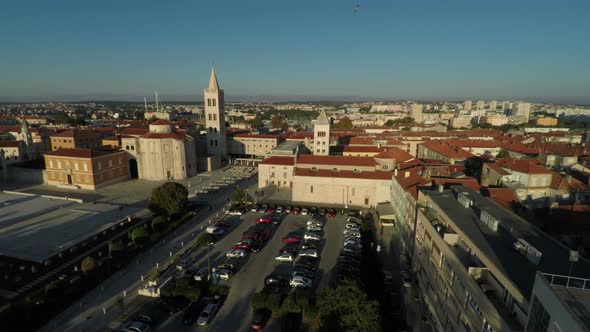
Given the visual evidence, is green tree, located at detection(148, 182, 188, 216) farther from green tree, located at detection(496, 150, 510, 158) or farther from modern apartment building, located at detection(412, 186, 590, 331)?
green tree, located at detection(496, 150, 510, 158)

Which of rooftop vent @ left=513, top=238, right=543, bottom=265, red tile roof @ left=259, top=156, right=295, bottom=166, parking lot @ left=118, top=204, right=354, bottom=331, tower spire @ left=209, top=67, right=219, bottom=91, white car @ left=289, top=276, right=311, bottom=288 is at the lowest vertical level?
parking lot @ left=118, top=204, right=354, bottom=331

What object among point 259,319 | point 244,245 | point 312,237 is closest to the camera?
point 259,319

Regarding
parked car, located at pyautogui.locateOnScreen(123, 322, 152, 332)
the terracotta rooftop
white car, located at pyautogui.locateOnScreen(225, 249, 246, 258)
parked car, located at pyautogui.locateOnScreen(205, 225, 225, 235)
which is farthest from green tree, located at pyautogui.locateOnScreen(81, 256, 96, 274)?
the terracotta rooftop

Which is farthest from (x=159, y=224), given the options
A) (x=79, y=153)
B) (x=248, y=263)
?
(x=79, y=153)

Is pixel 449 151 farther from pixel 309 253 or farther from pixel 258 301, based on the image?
pixel 258 301

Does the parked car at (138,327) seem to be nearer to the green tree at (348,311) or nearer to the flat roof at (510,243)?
the green tree at (348,311)

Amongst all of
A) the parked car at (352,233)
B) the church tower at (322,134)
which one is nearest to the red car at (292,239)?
the parked car at (352,233)

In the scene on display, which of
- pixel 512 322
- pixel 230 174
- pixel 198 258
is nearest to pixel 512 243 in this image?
pixel 512 322
